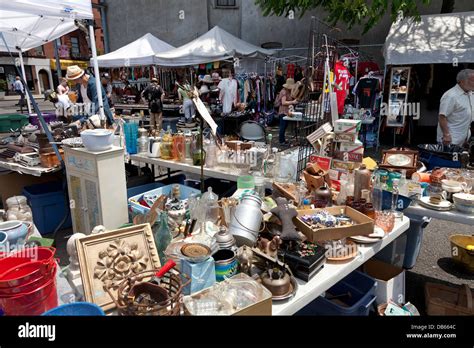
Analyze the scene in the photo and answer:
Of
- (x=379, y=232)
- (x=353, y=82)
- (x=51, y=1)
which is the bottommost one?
(x=379, y=232)

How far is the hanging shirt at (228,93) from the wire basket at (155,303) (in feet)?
28.9

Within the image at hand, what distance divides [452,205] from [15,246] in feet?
9.36

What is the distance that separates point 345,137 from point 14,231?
2.42m

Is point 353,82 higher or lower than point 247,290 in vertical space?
higher

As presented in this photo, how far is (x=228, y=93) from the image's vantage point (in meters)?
9.88

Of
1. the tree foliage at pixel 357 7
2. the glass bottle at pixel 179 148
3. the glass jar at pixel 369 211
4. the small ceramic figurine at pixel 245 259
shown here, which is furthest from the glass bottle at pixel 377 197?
the tree foliage at pixel 357 7

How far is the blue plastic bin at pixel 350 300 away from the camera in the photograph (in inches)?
82.1

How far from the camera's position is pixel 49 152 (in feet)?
12.7

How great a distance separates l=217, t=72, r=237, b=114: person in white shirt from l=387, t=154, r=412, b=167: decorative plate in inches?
290

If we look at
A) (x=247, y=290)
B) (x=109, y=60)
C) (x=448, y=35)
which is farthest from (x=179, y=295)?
(x=109, y=60)

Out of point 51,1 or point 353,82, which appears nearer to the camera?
point 51,1

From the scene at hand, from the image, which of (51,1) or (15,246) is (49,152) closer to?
(51,1)

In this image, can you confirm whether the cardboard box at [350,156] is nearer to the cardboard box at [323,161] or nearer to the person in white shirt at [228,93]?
the cardboard box at [323,161]
